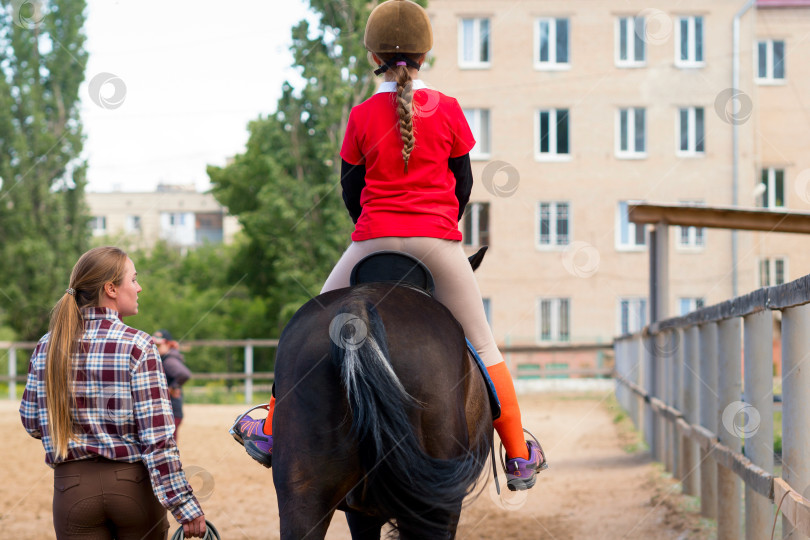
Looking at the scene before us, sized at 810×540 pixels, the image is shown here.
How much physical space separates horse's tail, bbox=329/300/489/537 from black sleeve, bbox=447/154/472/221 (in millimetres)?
932

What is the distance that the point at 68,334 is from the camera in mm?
3061

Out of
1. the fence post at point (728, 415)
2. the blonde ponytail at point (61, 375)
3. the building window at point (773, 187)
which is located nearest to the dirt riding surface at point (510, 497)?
the fence post at point (728, 415)

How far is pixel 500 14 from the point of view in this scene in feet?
107

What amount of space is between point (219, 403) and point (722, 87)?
2088cm

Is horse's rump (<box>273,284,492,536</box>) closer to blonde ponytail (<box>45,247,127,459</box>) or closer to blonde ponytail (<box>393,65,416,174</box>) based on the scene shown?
blonde ponytail (<box>393,65,416,174</box>)

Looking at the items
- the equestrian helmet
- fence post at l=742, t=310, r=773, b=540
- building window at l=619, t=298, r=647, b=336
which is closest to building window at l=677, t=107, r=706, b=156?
building window at l=619, t=298, r=647, b=336

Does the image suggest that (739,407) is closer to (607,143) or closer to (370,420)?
(370,420)

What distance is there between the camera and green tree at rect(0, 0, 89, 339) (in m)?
26.4

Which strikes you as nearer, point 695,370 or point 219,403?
point 695,370

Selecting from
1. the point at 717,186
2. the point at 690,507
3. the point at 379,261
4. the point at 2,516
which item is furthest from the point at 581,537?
the point at 717,186

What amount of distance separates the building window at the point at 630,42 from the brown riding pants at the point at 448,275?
100 feet

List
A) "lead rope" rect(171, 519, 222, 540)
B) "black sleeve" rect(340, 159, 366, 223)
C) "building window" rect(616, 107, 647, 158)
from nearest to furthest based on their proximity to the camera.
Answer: "lead rope" rect(171, 519, 222, 540) < "black sleeve" rect(340, 159, 366, 223) < "building window" rect(616, 107, 647, 158)

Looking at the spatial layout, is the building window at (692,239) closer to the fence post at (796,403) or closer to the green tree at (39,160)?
the green tree at (39,160)

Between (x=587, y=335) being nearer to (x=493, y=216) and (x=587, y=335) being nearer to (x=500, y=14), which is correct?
(x=493, y=216)
